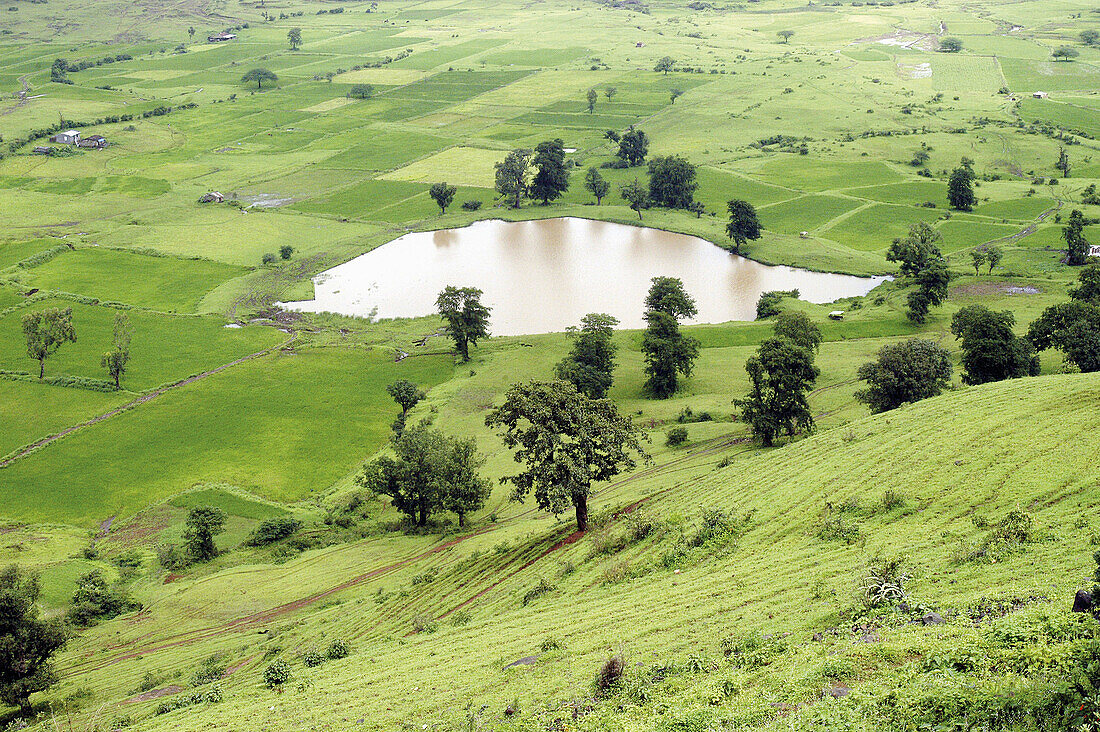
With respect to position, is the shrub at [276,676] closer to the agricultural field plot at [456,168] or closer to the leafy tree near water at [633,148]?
the agricultural field plot at [456,168]

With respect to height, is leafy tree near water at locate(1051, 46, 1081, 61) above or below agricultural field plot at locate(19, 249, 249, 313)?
above

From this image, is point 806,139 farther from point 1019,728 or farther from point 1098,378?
point 1019,728

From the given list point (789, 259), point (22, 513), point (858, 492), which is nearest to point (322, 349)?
point (22, 513)

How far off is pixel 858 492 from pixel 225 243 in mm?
97922

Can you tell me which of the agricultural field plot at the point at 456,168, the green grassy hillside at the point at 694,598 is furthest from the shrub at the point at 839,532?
the agricultural field plot at the point at 456,168

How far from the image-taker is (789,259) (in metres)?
96.1

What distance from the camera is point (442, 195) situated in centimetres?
11625

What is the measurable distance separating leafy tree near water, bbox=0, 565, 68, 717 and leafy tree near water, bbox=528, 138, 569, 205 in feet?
313

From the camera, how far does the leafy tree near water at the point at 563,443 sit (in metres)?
35.2

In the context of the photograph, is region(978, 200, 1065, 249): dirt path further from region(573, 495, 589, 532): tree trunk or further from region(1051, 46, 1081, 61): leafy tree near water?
region(1051, 46, 1081, 61): leafy tree near water

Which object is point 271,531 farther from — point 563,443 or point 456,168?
point 456,168

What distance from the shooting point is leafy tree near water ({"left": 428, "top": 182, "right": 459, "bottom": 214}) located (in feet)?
381

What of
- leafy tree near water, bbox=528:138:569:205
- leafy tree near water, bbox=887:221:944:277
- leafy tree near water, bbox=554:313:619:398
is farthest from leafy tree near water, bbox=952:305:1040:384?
leafy tree near water, bbox=528:138:569:205

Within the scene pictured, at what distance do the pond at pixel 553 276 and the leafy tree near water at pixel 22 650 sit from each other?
54.9 meters
